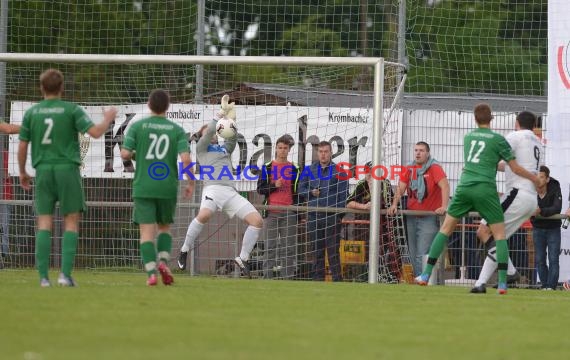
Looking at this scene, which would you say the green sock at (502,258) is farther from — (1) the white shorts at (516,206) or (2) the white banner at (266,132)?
(2) the white banner at (266,132)

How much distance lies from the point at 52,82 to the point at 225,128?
4.22 metres

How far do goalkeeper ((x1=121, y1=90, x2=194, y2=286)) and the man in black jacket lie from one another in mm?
6472

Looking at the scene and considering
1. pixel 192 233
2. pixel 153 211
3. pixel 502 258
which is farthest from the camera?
pixel 192 233

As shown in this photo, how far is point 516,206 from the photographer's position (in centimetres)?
1348

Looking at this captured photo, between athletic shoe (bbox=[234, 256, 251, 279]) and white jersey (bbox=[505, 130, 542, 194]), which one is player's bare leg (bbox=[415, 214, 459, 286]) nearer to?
white jersey (bbox=[505, 130, 542, 194])

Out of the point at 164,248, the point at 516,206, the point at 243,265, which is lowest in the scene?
the point at 243,265

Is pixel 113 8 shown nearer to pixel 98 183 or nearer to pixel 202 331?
pixel 98 183

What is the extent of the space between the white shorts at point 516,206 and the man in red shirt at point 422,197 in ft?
10.6

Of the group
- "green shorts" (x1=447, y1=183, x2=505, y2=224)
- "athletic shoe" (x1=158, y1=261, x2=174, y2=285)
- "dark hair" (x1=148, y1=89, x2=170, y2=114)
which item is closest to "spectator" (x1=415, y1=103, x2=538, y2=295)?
"green shorts" (x1=447, y1=183, x2=505, y2=224)

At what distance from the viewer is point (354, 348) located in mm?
7246

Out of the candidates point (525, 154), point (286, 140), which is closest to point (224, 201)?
point (286, 140)

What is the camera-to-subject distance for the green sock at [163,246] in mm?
12625

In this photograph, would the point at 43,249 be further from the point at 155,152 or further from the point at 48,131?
the point at 155,152

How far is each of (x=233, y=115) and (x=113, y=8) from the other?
995cm
